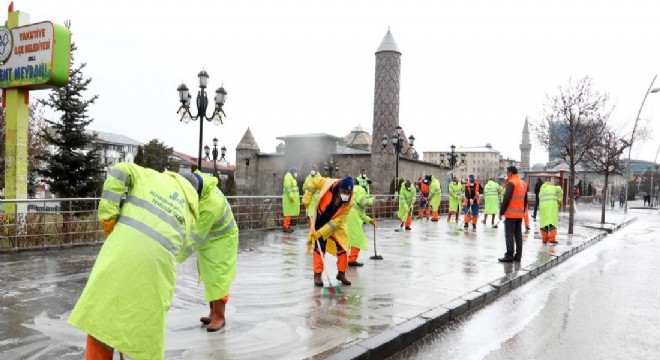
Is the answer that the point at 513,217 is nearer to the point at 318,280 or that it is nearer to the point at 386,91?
the point at 318,280

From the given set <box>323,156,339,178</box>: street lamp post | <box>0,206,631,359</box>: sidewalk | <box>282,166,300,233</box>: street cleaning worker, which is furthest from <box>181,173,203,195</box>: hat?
<box>323,156,339,178</box>: street lamp post

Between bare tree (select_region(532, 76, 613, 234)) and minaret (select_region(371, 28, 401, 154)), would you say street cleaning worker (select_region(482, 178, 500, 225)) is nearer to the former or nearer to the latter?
bare tree (select_region(532, 76, 613, 234))

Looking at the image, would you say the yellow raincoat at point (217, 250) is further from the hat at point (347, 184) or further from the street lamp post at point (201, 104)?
the street lamp post at point (201, 104)

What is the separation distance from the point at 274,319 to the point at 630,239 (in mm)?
15724

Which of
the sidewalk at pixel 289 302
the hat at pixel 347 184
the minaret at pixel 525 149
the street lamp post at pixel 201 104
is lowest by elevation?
the sidewalk at pixel 289 302

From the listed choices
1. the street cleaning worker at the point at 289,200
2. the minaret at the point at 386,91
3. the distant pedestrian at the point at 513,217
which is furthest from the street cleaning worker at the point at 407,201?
the minaret at the point at 386,91

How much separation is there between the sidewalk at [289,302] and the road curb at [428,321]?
0.04ft

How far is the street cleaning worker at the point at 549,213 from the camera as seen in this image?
13.6 m

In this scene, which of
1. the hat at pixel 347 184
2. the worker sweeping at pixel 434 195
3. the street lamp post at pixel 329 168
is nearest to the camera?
the hat at pixel 347 184

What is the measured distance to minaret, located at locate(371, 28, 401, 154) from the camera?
5728 centimetres

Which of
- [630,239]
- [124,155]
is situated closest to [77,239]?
[630,239]

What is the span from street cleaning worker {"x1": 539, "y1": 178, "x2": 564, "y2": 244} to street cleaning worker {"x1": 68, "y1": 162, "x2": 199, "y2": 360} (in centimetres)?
1232

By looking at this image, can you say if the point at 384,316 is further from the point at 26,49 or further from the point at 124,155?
the point at 124,155

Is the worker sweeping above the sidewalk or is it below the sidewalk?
above
